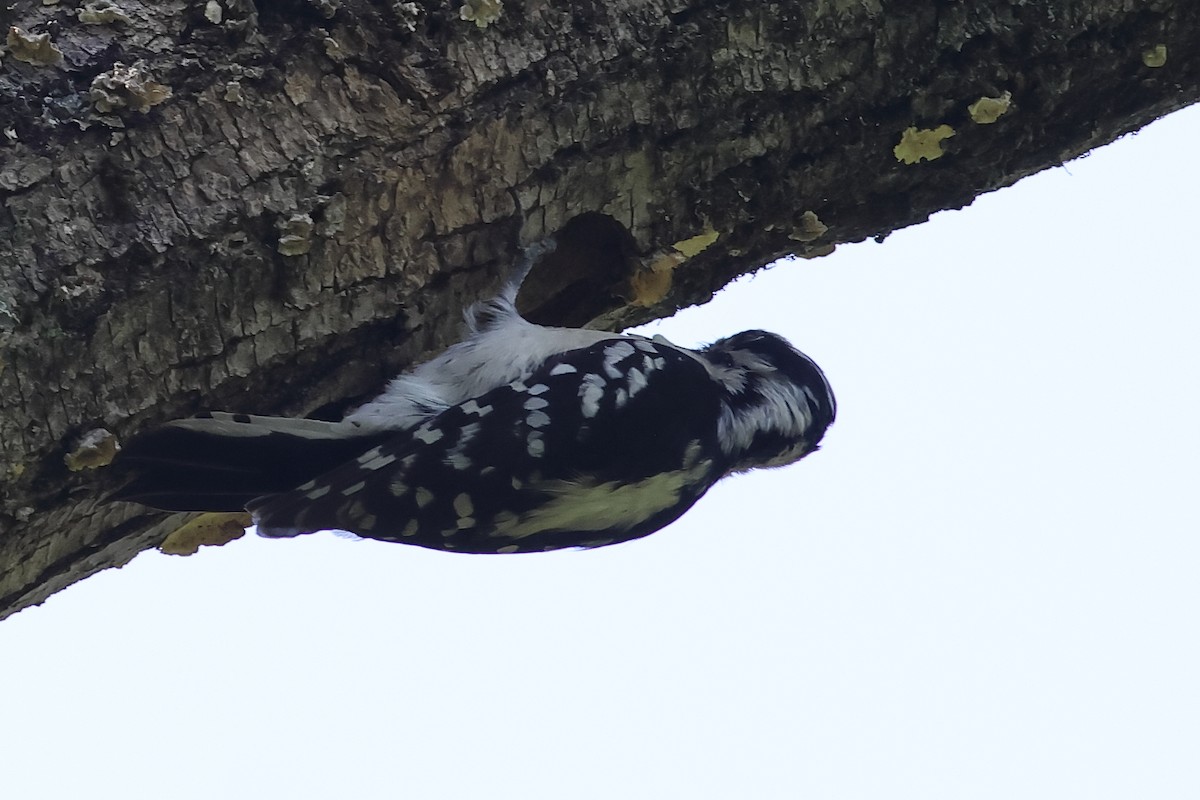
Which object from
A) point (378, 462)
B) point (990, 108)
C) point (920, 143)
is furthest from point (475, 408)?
point (990, 108)

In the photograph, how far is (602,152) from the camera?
7.23 feet

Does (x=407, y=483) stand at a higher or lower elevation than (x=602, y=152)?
lower

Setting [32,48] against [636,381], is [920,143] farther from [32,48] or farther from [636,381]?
[32,48]

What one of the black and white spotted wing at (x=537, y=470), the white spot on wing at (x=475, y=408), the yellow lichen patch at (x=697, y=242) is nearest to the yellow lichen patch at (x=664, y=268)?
the yellow lichen patch at (x=697, y=242)

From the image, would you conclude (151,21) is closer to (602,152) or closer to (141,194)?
(141,194)

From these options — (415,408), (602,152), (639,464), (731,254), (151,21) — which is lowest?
(639,464)

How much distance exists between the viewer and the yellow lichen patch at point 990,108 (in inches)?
92.2

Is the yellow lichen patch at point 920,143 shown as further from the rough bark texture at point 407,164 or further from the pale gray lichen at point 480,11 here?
the pale gray lichen at point 480,11

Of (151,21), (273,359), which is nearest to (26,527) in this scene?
(273,359)

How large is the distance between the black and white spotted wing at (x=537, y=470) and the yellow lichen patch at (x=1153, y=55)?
3.93ft

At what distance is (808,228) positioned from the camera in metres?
2.48

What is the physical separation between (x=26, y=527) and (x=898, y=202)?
6.01 ft

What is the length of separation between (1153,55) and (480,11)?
1.43 m

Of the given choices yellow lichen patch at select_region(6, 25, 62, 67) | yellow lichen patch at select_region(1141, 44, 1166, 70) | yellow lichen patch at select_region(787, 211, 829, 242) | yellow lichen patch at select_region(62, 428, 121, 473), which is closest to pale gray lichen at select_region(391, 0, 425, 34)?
yellow lichen patch at select_region(6, 25, 62, 67)
